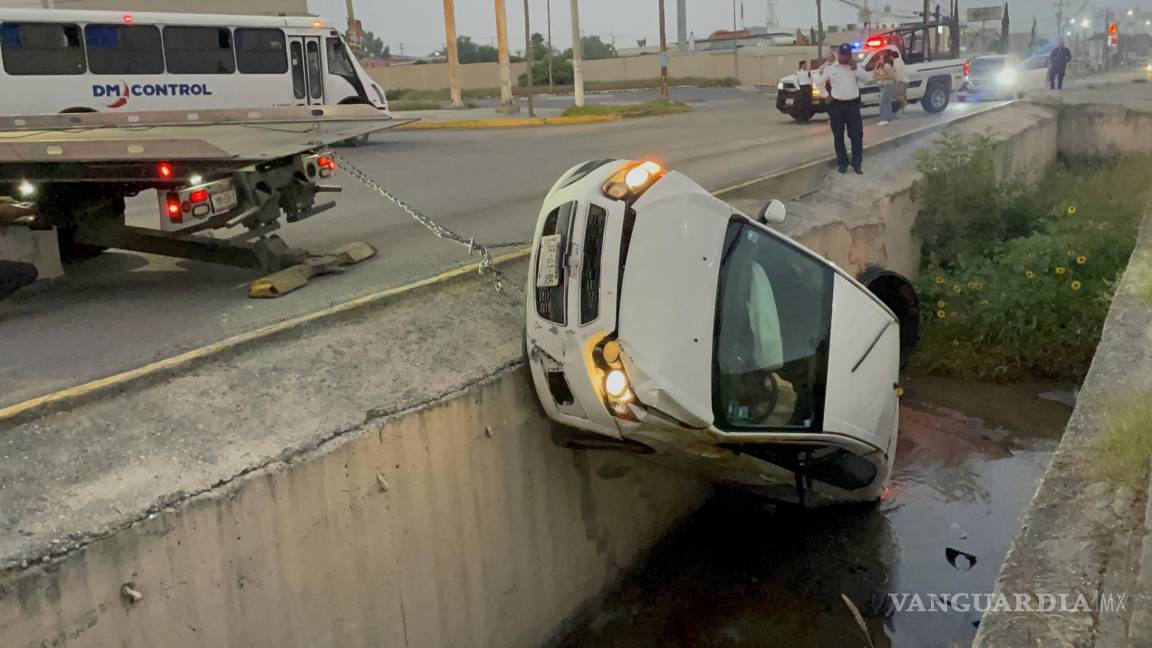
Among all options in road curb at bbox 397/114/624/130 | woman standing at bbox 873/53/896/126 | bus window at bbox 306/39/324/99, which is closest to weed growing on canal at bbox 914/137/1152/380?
woman standing at bbox 873/53/896/126

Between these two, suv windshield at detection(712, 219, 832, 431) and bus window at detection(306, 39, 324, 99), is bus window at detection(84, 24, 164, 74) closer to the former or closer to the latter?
bus window at detection(306, 39, 324, 99)

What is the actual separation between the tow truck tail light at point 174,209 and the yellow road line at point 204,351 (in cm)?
101

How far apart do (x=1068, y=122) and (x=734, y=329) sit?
1942 cm

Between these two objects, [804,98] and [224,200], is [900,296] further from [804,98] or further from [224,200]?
[804,98]

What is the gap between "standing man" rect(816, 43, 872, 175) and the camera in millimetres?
12109

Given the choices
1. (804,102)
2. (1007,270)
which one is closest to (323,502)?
(1007,270)

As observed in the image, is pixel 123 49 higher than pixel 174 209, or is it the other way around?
pixel 123 49

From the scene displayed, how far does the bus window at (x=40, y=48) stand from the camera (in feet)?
55.0

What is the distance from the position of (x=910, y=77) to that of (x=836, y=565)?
20.0 m

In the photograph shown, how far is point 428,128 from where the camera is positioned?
87.6ft

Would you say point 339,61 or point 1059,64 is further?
point 1059,64

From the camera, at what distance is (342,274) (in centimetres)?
743

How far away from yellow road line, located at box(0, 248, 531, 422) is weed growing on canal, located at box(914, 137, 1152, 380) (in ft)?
22.2

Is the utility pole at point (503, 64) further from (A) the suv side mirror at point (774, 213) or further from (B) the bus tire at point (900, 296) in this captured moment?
(A) the suv side mirror at point (774, 213)
